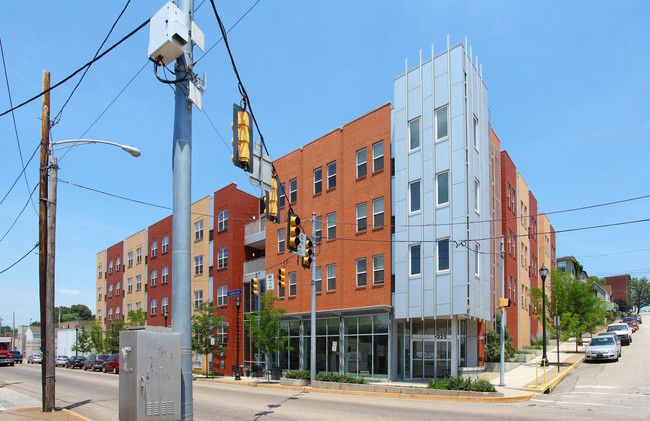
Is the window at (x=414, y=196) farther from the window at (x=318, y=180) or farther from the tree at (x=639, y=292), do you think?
the tree at (x=639, y=292)

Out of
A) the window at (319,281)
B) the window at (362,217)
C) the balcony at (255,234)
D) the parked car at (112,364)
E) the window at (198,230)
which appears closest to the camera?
the window at (362,217)

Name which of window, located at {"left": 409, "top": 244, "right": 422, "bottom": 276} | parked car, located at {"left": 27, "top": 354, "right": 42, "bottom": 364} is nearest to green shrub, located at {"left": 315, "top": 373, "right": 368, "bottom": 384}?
window, located at {"left": 409, "top": 244, "right": 422, "bottom": 276}

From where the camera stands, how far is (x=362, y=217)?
103 ft

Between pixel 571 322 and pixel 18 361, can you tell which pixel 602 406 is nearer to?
pixel 571 322

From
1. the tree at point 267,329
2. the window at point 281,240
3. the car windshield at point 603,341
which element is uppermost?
the window at point 281,240

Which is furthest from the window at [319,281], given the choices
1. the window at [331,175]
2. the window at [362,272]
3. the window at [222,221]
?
the window at [222,221]

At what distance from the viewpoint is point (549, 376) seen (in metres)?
25.4

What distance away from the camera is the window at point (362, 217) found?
31.0 m

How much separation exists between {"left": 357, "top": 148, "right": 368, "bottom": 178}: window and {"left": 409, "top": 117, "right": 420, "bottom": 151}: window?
3.43 metres

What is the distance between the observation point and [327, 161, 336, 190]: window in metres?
33.7

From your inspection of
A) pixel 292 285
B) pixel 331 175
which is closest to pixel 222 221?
pixel 292 285

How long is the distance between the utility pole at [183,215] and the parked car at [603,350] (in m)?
29.3

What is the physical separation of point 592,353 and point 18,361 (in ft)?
241

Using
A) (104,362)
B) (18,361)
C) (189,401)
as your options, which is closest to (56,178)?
(189,401)
